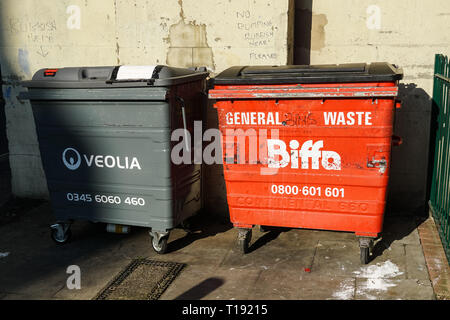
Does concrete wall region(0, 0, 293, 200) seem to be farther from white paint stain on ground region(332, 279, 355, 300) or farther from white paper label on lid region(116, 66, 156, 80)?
white paint stain on ground region(332, 279, 355, 300)

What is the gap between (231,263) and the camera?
16.5ft

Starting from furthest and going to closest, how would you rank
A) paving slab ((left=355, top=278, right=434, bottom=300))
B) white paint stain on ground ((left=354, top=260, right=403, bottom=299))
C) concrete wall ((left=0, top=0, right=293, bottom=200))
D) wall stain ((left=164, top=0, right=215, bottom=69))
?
wall stain ((left=164, top=0, right=215, bottom=69))
concrete wall ((left=0, top=0, right=293, bottom=200))
white paint stain on ground ((left=354, top=260, right=403, bottom=299))
paving slab ((left=355, top=278, right=434, bottom=300))

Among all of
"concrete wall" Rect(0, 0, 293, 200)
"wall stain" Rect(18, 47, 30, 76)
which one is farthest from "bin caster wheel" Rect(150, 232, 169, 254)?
"wall stain" Rect(18, 47, 30, 76)

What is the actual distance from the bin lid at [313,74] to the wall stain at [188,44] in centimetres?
104

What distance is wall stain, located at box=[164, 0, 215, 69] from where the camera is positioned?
236 inches

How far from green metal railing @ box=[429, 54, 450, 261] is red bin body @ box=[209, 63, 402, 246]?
0.63m

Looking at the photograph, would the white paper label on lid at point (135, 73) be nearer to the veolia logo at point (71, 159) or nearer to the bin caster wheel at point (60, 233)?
the veolia logo at point (71, 159)

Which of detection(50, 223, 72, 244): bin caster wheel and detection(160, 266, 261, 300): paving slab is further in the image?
detection(50, 223, 72, 244): bin caster wheel

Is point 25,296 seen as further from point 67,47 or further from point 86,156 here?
point 67,47

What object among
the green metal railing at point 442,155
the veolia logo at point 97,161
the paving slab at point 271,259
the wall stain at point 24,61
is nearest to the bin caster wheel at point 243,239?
the paving slab at point 271,259

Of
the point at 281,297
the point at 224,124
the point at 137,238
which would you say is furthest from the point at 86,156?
the point at 281,297

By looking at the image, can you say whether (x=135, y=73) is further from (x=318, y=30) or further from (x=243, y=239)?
(x=318, y=30)

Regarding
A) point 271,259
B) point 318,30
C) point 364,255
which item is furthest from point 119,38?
point 364,255

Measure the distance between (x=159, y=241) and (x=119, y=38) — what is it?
2512 millimetres
